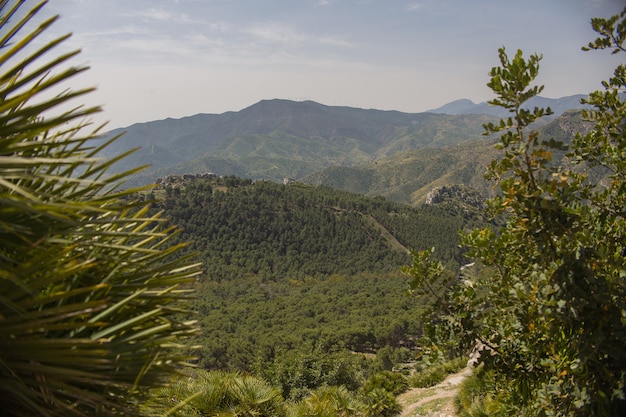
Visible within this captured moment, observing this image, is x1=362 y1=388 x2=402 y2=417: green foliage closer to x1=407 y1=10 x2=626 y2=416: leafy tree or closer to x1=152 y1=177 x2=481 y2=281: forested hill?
x1=407 y1=10 x2=626 y2=416: leafy tree

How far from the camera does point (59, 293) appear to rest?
1.23m

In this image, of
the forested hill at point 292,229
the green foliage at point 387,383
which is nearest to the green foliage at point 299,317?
the forested hill at point 292,229

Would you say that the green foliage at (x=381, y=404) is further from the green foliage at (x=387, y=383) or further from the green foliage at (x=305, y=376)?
the green foliage at (x=305, y=376)

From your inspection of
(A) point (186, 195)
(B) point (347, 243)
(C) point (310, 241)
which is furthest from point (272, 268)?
(A) point (186, 195)

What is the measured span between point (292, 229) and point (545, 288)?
118 m

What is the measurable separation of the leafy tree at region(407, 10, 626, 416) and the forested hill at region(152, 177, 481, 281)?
95.7 meters

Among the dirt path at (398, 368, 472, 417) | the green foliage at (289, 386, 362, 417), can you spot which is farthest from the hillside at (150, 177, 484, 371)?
the green foliage at (289, 386, 362, 417)

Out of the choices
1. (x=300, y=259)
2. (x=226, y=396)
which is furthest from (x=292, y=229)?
(x=226, y=396)

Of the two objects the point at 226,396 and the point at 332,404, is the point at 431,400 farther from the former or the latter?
the point at 226,396

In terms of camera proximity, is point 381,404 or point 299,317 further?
point 299,317

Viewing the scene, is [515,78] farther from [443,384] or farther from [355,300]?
[355,300]

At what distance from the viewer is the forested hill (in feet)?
346

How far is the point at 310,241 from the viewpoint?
117 metres

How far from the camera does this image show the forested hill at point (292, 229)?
346ft
